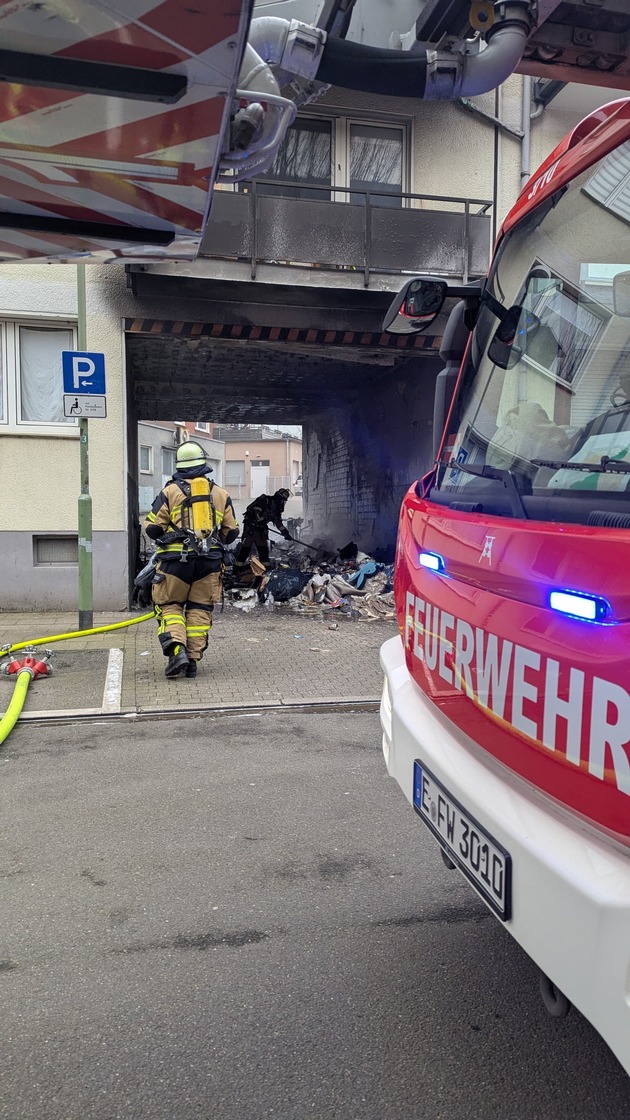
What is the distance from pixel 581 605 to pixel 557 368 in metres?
0.92

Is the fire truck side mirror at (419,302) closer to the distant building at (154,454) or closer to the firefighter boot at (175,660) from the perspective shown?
the firefighter boot at (175,660)

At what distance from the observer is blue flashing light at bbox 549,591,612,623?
1.42m

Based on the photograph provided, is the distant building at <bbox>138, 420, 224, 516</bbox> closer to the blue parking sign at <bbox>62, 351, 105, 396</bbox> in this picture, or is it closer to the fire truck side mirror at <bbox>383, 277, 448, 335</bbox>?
the blue parking sign at <bbox>62, 351, 105, 396</bbox>

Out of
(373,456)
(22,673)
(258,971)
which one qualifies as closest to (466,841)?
(258,971)

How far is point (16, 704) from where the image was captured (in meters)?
5.69

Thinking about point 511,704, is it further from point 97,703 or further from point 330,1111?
point 97,703

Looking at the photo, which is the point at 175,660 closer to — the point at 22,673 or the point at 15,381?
the point at 22,673

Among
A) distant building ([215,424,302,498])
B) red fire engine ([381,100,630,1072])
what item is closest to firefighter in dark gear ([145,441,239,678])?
red fire engine ([381,100,630,1072])

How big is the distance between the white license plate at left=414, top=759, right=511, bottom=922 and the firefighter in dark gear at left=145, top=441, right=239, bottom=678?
14.8 feet

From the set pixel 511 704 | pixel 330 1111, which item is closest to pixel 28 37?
pixel 511 704

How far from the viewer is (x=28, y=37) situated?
1704mm


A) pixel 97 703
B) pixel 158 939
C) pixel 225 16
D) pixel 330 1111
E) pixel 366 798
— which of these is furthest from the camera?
pixel 97 703

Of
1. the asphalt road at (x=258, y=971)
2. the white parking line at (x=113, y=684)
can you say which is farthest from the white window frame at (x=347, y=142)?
the asphalt road at (x=258, y=971)

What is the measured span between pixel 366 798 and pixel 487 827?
244 cm
